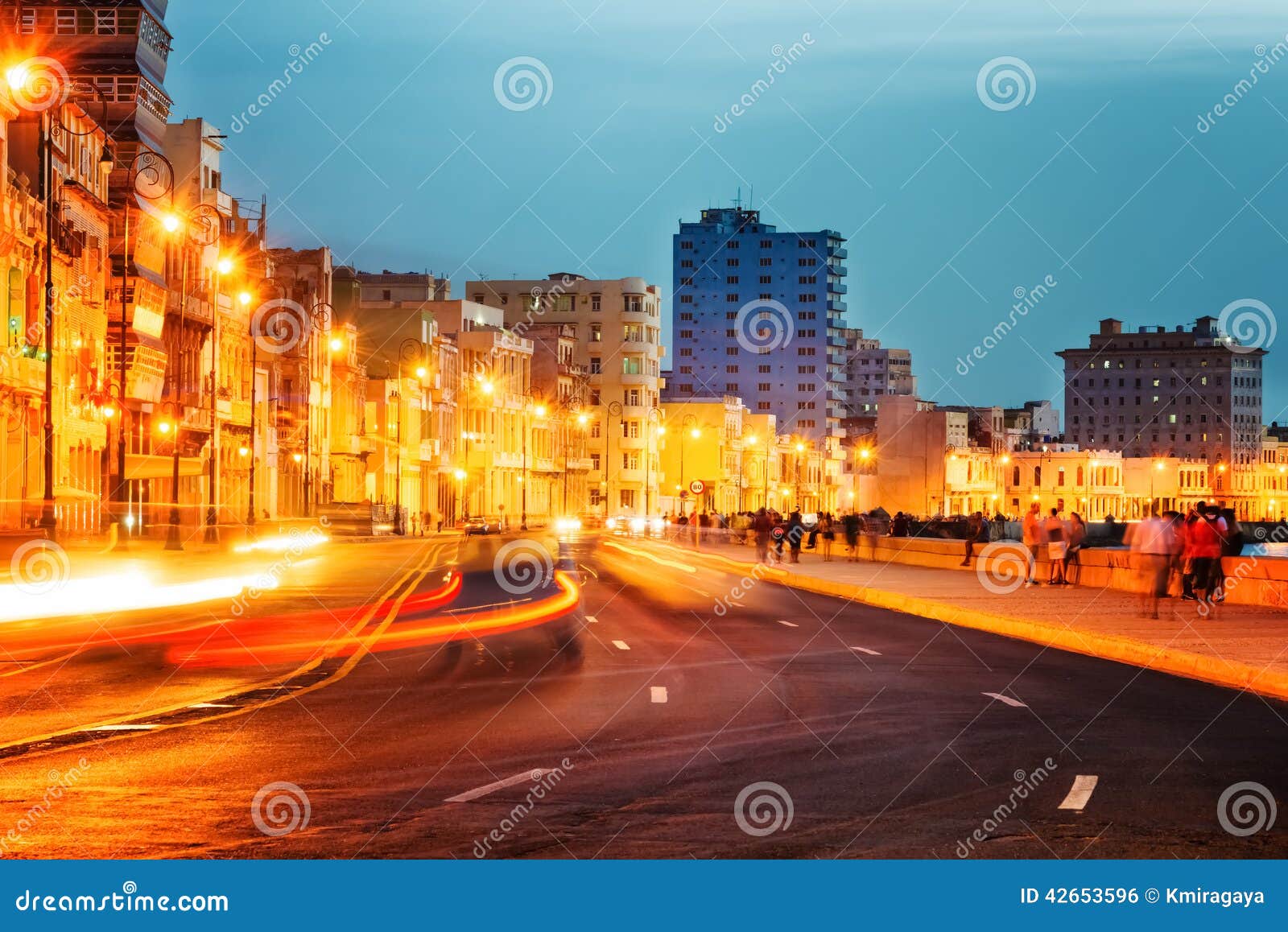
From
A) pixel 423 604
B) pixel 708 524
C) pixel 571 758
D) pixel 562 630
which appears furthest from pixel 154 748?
pixel 708 524

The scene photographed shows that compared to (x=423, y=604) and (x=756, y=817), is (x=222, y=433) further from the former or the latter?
(x=756, y=817)

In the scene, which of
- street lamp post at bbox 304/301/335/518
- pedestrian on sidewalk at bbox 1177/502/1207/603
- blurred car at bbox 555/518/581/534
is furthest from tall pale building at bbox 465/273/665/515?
pedestrian on sidewalk at bbox 1177/502/1207/603

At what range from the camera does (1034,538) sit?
44938 millimetres

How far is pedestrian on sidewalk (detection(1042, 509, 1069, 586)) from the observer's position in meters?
41.9

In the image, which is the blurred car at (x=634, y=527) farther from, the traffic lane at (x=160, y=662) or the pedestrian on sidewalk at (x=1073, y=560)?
the traffic lane at (x=160, y=662)

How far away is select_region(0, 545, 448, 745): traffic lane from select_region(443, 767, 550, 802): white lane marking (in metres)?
4.42

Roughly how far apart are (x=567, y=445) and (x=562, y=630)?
130m

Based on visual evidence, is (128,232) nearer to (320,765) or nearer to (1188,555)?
(1188,555)

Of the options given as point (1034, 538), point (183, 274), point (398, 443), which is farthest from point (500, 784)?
point (398, 443)

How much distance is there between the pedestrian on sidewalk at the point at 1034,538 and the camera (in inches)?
1763

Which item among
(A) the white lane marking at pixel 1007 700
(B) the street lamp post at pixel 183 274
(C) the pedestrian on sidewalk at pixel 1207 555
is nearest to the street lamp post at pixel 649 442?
(B) the street lamp post at pixel 183 274

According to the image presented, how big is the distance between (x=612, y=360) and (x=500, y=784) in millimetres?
157856
